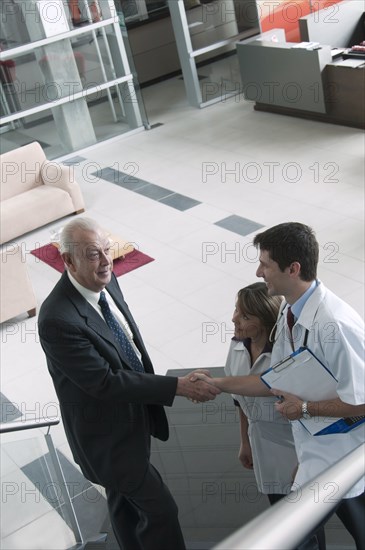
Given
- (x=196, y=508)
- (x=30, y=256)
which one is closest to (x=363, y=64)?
(x=30, y=256)

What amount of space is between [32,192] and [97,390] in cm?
647

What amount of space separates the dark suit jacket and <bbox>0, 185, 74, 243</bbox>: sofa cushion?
232 inches

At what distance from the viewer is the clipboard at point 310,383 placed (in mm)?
2658

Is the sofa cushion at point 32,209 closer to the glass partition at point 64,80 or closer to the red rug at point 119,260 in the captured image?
the red rug at point 119,260

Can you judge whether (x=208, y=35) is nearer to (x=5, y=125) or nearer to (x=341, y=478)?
(x=5, y=125)

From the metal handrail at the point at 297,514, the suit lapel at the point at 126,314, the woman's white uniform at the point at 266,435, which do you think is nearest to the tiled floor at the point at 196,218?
the suit lapel at the point at 126,314

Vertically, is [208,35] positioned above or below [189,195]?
above

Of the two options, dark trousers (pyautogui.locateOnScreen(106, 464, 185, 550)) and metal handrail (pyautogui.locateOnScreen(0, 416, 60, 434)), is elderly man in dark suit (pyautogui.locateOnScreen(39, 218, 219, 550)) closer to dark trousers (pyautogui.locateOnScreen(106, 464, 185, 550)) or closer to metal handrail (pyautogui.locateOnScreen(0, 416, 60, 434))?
dark trousers (pyautogui.locateOnScreen(106, 464, 185, 550))

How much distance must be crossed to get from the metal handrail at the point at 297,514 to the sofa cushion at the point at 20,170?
848 centimetres

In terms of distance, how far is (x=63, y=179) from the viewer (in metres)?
9.18

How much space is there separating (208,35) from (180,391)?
1011 centimetres

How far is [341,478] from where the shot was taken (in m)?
1.09

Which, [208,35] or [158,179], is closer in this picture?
[158,179]

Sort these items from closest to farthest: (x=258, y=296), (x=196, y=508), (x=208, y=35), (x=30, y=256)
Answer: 1. (x=258, y=296)
2. (x=196, y=508)
3. (x=30, y=256)
4. (x=208, y=35)
